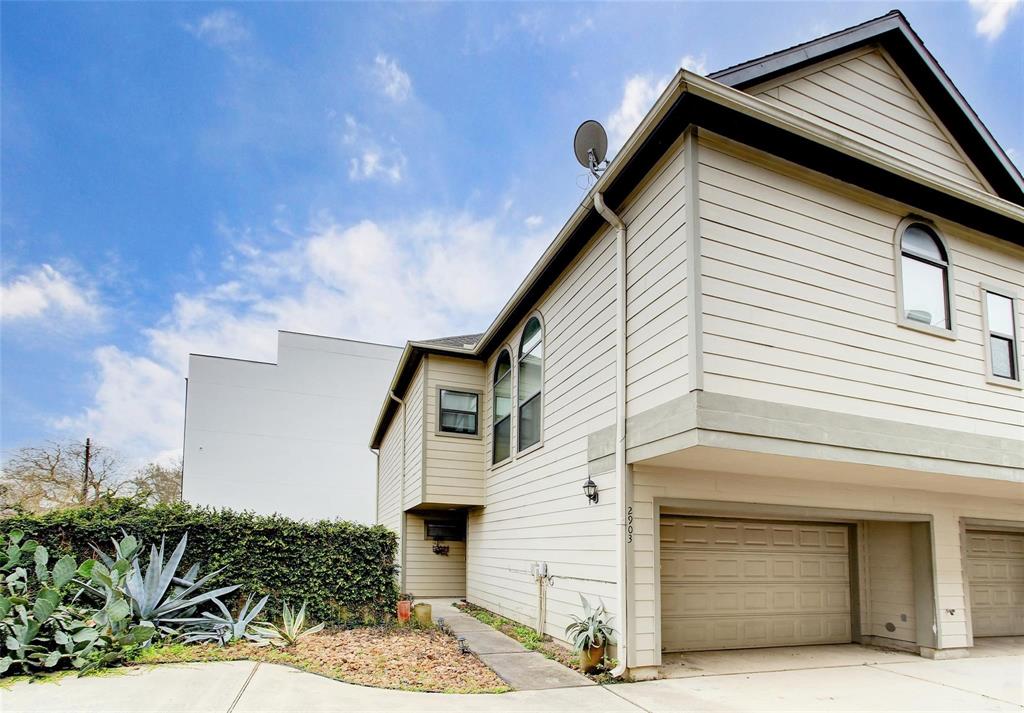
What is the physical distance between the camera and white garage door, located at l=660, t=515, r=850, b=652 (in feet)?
24.0

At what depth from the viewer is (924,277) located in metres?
6.86

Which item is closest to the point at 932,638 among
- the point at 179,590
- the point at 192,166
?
the point at 179,590

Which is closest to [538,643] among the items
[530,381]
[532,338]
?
[530,381]

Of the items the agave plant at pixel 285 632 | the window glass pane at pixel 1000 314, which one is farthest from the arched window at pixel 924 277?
the agave plant at pixel 285 632

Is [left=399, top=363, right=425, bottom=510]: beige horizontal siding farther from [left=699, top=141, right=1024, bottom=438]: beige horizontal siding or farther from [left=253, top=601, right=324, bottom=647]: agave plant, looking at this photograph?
[left=699, top=141, right=1024, bottom=438]: beige horizontal siding

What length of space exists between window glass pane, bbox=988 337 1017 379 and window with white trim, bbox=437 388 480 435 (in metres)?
8.01

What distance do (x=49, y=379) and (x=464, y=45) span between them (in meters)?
17.3

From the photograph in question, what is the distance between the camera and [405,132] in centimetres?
1680

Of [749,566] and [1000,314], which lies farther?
[749,566]

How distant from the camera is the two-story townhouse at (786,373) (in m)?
5.52

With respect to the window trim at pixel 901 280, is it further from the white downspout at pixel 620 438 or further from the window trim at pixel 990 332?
the white downspout at pixel 620 438

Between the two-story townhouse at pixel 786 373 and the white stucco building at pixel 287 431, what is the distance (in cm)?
1582

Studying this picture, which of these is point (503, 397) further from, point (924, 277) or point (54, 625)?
point (54, 625)

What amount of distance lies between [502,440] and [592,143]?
5.41 m
